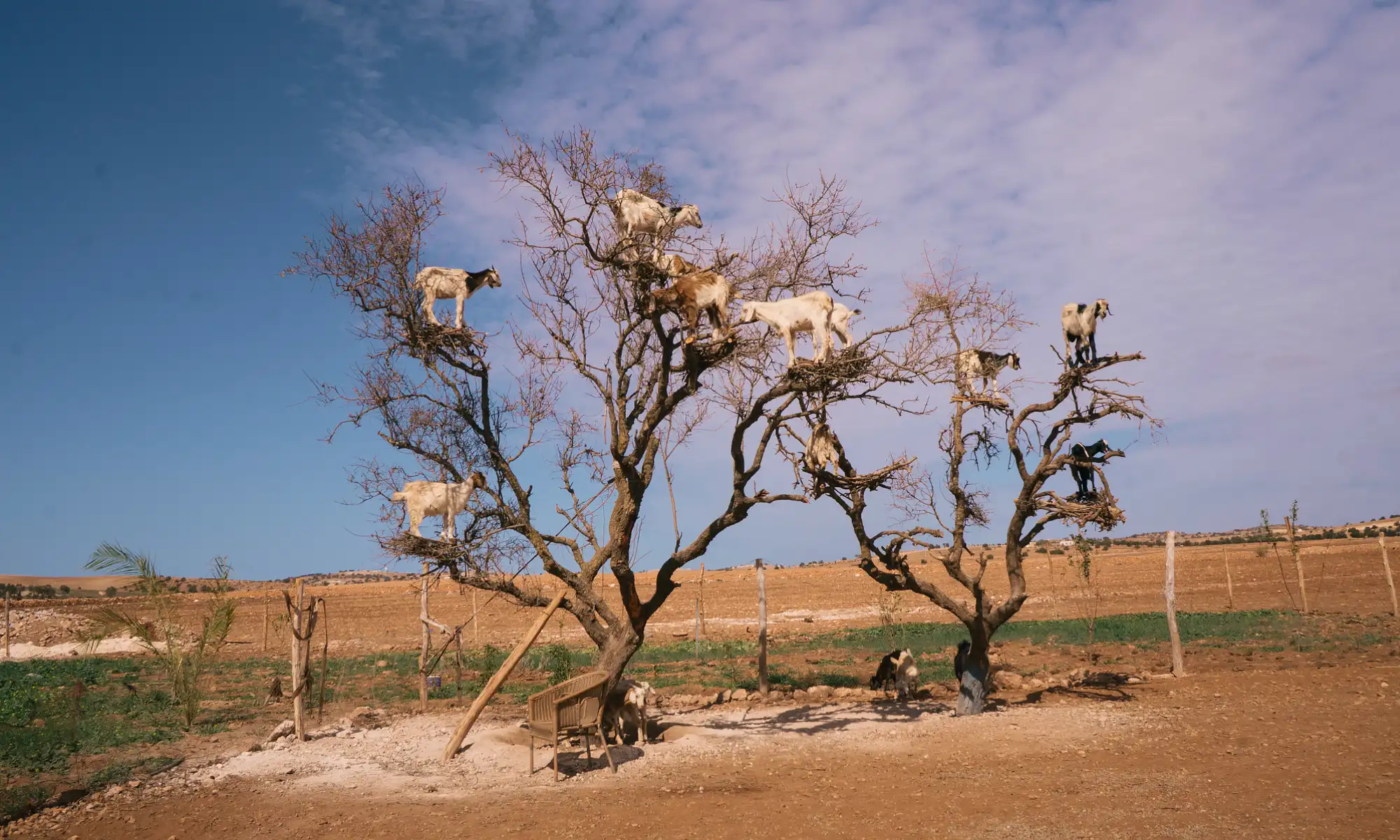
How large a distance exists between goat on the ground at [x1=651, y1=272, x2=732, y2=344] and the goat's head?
3.00ft

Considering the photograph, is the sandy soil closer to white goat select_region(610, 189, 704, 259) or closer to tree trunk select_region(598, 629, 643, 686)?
tree trunk select_region(598, 629, 643, 686)

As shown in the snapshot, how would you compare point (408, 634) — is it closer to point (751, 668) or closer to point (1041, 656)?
point (751, 668)

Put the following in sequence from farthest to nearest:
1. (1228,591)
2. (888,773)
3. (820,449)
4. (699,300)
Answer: (1228,591), (820,449), (888,773), (699,300)

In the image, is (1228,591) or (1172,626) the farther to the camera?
(1228,591)

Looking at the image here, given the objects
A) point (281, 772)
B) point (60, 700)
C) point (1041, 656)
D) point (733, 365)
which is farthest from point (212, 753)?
point (1041, 656)

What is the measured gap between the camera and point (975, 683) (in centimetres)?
1252

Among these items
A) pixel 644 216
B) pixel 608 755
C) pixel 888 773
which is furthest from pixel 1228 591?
pixel 644 216

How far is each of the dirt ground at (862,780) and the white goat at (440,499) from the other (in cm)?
311

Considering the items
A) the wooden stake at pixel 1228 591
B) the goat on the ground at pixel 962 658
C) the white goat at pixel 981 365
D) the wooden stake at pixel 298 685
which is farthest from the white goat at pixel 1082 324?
the wooden stake at pixel 1228 591

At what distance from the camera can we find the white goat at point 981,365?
1209 cm

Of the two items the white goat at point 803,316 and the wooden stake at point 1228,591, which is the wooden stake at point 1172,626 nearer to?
the white goat at point 803,316

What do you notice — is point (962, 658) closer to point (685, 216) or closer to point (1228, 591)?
point (685, 216)

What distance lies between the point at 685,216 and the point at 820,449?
3427 millimetres

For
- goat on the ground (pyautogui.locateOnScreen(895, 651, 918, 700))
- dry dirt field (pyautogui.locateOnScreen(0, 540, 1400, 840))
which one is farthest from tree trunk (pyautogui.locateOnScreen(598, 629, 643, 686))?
goat on the ground (pyautogui.locateOnScreen(895, 651, 918, 700))
